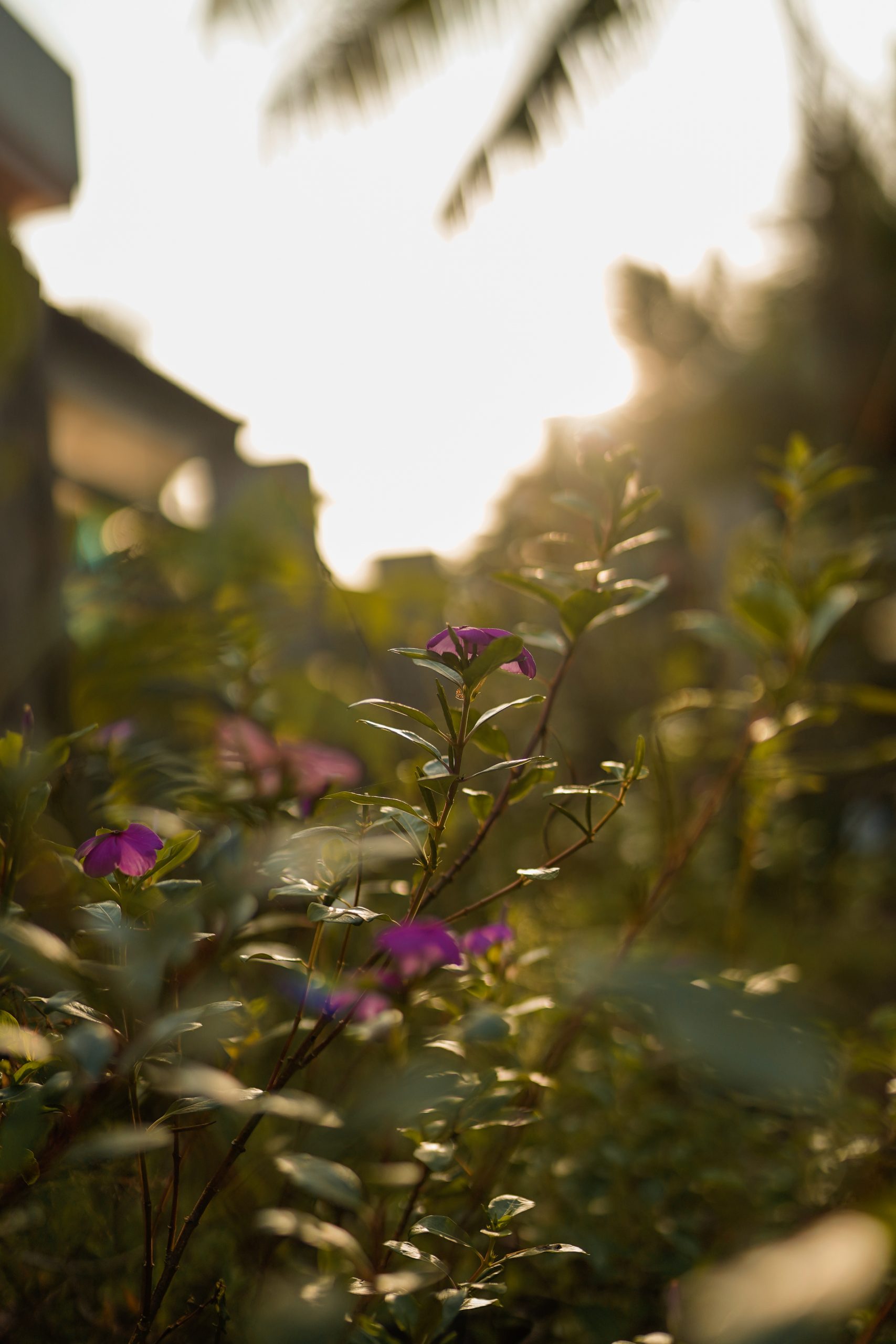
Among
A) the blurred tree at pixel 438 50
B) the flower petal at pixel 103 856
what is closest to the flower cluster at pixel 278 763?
the flower petal at pixel 103 856

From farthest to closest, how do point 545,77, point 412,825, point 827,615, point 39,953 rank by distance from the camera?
1. point 545,77
2. point 827,615
3. point 412,825
4. point 39,953

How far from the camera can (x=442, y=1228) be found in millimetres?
582

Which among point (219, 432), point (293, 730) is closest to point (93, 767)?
point (293, 730)

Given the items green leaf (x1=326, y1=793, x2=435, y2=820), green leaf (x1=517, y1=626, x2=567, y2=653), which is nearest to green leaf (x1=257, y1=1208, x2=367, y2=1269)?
green leaf (x1=326, y1=793, x2=435, y2=820)

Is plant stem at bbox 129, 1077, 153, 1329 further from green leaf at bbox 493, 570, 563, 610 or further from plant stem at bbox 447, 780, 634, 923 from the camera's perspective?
green leaf at bbox 493, 570, 563, 610

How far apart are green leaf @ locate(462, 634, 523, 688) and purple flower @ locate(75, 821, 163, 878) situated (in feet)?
0.77

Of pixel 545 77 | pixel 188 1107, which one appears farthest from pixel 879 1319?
pixel 545 77

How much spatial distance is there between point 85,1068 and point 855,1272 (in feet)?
0.93

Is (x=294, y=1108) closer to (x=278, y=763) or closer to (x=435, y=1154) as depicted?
(x=435, y=1154)

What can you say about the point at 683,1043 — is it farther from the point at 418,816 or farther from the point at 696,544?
the point at 696,544

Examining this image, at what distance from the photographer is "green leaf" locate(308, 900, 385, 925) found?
1.69 ft

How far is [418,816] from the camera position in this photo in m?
0.57

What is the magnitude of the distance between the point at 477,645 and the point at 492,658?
0.14 ft

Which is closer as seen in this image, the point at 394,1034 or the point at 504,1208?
the point at 504,1208
